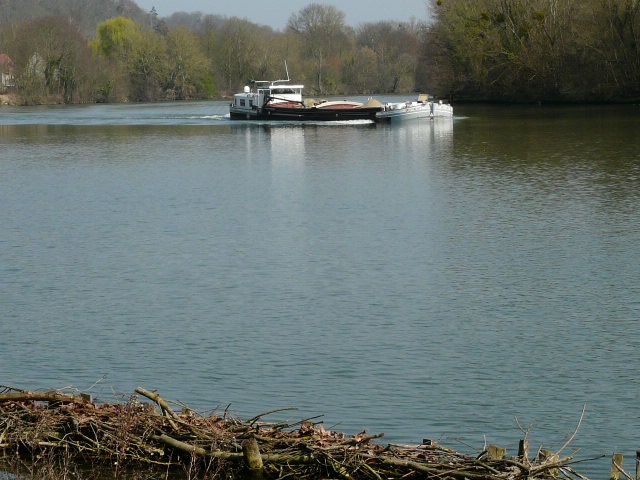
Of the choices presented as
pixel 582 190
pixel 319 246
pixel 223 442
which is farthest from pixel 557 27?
pixel 223 442

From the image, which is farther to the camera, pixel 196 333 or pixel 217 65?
pixel 217 65

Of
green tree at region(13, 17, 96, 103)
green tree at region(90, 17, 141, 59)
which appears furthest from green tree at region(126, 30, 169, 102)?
green tree at region(13, 17, 96, 103)

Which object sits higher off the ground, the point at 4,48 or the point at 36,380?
the point at 4,48

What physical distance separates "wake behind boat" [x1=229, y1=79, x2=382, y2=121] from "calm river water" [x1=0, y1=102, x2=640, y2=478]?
27177 mm

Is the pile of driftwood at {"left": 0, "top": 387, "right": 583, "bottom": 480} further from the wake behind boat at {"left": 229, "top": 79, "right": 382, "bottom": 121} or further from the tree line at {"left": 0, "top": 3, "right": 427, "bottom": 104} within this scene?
the tree line at {"left": 0, "top": 3, "right": 427, "bottom": 104}

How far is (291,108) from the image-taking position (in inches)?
2491

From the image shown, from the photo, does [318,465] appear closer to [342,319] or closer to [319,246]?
[342,319]

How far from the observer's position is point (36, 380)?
1202cm

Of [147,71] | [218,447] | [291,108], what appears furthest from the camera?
[147,71]

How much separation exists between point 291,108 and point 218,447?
55807 mm

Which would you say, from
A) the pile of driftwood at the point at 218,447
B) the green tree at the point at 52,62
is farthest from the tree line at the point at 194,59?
the pile of driftwood at the point at 218,447

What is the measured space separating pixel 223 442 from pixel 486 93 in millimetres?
78844

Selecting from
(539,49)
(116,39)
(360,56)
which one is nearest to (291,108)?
(539,49)

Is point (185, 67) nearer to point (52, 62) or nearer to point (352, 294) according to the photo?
point (52, 62)
